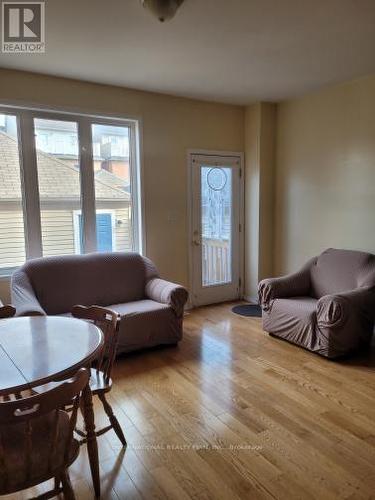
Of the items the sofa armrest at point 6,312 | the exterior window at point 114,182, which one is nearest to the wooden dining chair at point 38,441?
the sofa armrest at point 6,312

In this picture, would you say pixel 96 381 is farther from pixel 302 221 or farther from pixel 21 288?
pixel 302 221

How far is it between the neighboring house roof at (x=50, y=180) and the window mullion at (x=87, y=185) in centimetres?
7

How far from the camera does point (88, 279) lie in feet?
11.9

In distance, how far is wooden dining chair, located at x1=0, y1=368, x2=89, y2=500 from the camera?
47.5 inches

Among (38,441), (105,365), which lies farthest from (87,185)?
(38,441)

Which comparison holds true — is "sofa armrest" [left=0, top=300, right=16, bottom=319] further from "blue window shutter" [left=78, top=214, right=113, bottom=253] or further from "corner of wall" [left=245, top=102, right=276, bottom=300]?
"corner of wall" [left=245, top=102, right=276, bottom=300]

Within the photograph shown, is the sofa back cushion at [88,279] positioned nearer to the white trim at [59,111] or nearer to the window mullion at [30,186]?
the window mullion at [30,186]

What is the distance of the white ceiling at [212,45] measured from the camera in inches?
91.9

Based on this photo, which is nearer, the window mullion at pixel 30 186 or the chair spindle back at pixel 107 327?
the chair spindle back at pixel 107 327

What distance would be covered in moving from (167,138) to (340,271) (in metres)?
2.49

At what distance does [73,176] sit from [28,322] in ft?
7.17

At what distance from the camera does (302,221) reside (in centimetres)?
452

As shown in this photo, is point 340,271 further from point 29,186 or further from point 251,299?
point 29,186

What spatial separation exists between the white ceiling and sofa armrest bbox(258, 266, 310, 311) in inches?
82.1
